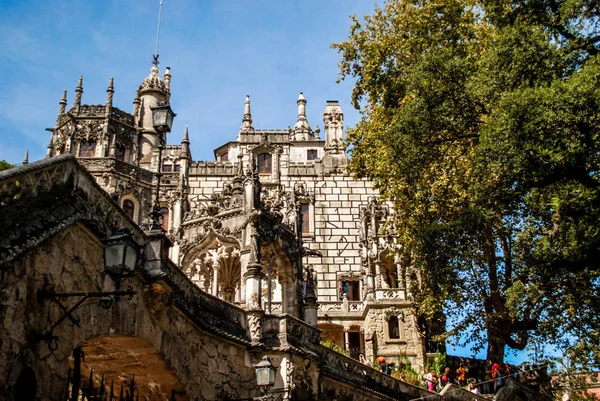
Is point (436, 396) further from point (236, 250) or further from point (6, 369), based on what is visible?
point (6, 369)

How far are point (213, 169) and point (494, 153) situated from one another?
24598mm

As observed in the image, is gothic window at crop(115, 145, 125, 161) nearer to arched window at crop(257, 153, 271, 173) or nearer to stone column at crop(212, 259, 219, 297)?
arched window at crop(257, 153, 271, 173)

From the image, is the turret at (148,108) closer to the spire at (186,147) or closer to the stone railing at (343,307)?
the spire at (186,147)

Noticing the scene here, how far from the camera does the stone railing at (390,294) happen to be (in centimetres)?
2981

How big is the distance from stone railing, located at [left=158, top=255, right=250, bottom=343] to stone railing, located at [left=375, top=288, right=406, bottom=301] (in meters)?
16.9

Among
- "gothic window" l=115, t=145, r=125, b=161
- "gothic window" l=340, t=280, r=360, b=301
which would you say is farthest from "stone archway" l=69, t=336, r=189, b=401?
"gothic window" l=115, t=145, r=125, b=161

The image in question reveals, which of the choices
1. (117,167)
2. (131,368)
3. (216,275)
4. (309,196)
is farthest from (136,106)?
(131,368)

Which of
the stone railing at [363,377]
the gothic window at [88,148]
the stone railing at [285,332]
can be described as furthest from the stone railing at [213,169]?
the stone railing at [285,332]

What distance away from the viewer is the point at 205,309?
40.7ft

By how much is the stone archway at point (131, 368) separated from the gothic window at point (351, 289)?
22.7 metres

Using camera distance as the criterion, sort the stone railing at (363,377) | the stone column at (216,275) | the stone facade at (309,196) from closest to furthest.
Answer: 1. the stone railing at (363,377)
2. the stone column at (216,275)
3. the stone facade at (309,196)

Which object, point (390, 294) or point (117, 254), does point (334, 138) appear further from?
point (117, 254)

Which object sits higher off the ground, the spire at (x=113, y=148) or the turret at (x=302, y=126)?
the turret at (x=302, y=126)

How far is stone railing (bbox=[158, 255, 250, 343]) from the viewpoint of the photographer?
10883mm
